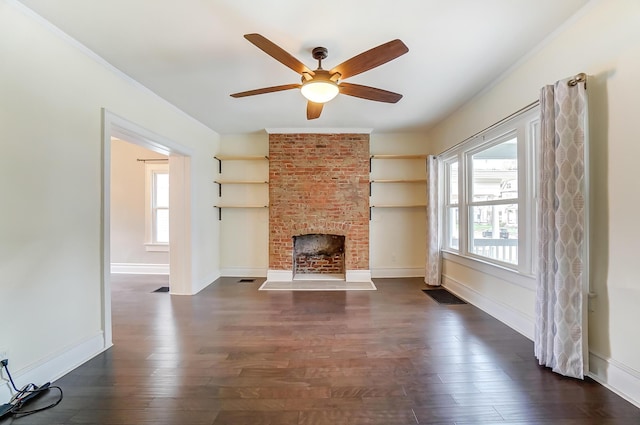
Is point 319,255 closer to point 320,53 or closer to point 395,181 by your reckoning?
point 395,181

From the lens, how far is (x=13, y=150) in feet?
5.61

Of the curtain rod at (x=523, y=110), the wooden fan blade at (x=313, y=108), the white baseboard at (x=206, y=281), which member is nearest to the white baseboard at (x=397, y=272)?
the curtain rod at (x=523, y=110)

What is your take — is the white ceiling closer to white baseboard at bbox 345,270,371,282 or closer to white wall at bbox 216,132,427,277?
white wall at bbox 216,132,427,277

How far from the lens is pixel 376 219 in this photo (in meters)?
4.84

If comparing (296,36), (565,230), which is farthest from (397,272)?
(296,36)

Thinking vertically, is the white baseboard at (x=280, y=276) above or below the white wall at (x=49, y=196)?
below

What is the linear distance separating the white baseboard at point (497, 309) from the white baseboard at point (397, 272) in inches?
31.0

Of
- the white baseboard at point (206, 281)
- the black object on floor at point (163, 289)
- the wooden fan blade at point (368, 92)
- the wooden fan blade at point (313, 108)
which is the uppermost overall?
the wooden fan blade at point (368, 92)

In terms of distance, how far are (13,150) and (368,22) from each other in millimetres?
2545

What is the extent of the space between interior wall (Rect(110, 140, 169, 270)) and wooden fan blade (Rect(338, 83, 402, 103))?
4.22 m

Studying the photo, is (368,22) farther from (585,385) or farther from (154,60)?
(585,385)

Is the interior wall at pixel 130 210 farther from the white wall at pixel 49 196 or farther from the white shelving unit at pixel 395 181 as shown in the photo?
the white shelving unit at pixel 395 181

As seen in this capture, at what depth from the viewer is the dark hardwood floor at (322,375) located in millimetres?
1570

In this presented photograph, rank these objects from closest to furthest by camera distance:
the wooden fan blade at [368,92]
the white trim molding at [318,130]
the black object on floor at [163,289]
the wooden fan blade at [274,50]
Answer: the wooden fan blade at [274,50] < the wooden fan blade at [368,92] < the black object on floor at [163,289] < the white trim molding at [318,130]
